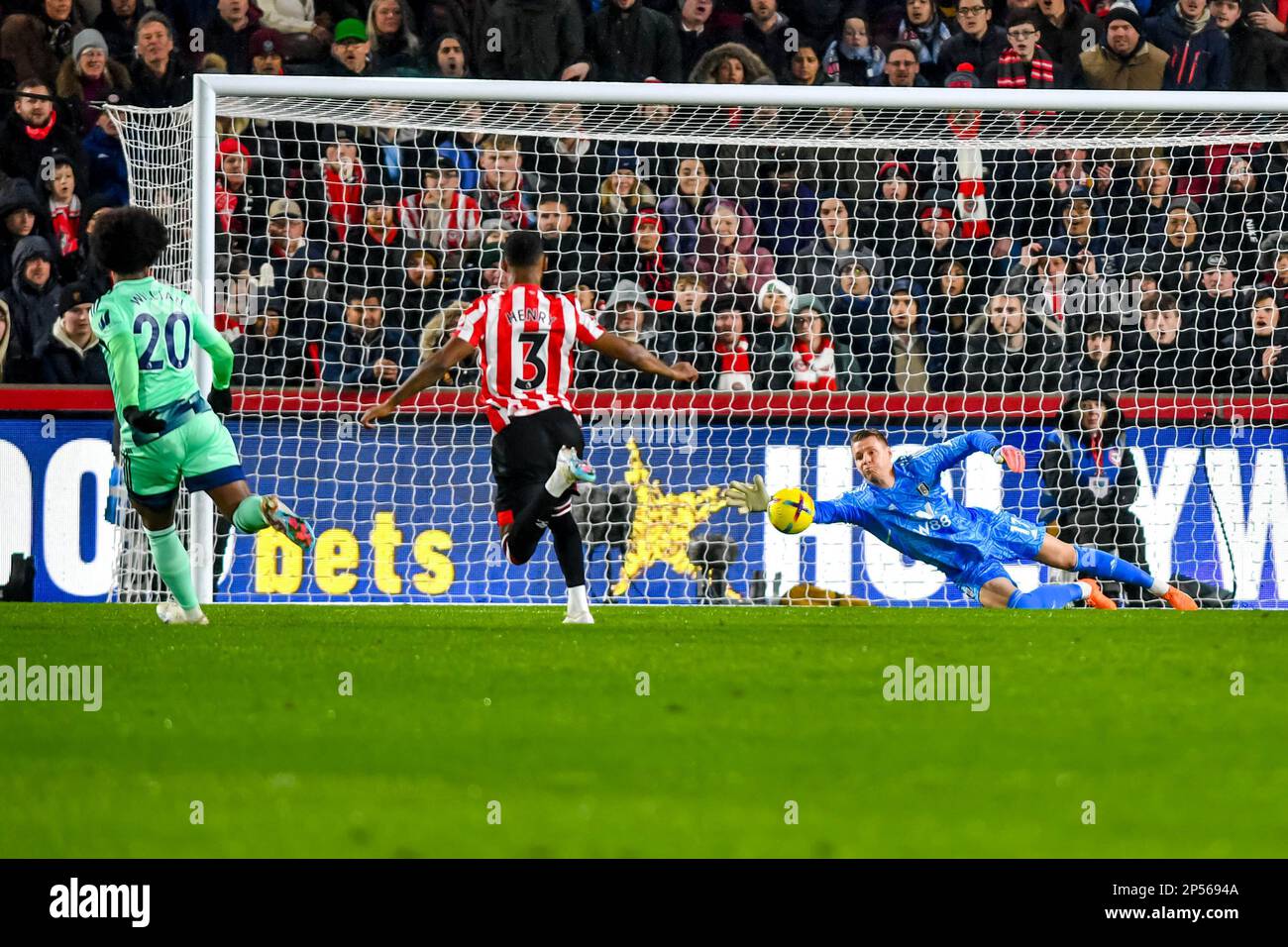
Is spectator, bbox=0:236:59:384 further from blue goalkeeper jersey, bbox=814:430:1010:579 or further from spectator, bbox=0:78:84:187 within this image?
blue goalkeeper jersey, bbox=814:430:1010:579

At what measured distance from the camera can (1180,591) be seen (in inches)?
427

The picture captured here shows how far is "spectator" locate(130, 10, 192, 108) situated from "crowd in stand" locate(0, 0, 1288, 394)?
17 millimetres

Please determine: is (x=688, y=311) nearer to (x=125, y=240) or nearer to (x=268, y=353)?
(x=268, y=353)

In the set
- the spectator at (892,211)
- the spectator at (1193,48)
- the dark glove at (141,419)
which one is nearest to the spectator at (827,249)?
the spectator at (892,211)

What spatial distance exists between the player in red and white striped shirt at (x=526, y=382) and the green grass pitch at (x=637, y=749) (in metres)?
1.11

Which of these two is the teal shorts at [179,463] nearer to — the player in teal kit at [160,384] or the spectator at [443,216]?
the player in teal kit at [160,384]

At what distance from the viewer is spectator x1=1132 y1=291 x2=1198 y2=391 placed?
1153 cm

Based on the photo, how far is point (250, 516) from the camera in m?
7.33

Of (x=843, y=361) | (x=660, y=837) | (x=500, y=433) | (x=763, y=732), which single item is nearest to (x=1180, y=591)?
(x=843, y=361)

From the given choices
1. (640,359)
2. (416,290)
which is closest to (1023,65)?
(416,290)

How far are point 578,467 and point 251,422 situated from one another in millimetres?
3867

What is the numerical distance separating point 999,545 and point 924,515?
1.70 ft

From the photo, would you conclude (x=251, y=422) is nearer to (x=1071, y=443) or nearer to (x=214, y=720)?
(x=1071, y=443)

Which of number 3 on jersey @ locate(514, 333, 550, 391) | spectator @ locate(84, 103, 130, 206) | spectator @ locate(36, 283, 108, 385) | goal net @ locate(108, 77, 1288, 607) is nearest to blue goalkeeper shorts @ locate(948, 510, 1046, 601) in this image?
goal net @ locate(108, 77, 1288, 607)
